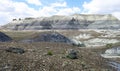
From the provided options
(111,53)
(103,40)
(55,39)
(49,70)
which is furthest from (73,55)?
(103,40)

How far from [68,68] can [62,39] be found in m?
91.5

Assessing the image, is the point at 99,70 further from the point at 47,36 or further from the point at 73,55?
the point at 47,36

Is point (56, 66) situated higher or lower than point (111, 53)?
higher

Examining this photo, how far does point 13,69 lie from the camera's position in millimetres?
33969

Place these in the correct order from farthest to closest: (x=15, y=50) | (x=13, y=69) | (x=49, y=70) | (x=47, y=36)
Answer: (x=47, y=36) < (x=15, y=50) < (x=49, y=70) < (x=13, y=69)

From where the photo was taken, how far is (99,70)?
43188mm

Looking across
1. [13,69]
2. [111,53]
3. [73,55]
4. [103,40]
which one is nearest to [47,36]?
[111,53]

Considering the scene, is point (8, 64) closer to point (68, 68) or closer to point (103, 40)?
point (68, 68)

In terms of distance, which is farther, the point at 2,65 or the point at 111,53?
the point at 111,53

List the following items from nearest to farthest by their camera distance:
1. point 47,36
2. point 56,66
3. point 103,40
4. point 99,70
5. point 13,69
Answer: point 13,69
point 56,66
point 99,70
point 47,36
point 103,40

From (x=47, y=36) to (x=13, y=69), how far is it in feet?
306

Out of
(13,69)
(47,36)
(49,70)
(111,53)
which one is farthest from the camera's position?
(47,36)

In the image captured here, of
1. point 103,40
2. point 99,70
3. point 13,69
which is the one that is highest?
point 13,69

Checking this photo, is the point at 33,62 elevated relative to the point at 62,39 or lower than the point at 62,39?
elevated
